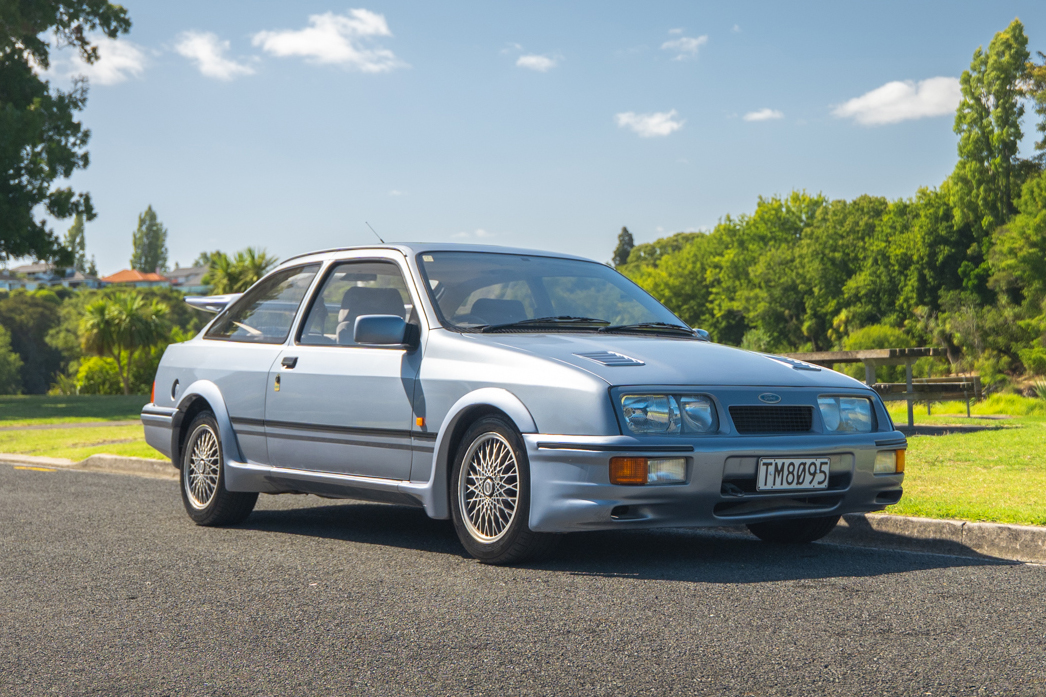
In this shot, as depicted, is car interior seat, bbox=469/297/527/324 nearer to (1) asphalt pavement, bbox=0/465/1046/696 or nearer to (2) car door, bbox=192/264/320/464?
(1) asphalt pavement, bbox=0/465/1046/696

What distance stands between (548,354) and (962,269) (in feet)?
206

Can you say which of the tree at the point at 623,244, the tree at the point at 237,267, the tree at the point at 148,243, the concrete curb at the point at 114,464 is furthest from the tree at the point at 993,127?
the tree at the point at 148,243

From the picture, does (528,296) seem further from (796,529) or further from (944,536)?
(944,536)

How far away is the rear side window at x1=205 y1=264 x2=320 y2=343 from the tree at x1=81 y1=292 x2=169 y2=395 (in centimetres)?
4981

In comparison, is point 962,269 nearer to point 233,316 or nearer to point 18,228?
point 18,228

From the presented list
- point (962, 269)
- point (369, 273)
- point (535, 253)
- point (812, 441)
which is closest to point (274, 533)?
point (369, 273)

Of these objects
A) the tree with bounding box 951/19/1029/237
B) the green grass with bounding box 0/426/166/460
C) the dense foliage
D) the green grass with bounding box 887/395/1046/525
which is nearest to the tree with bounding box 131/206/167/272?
the dense foliage

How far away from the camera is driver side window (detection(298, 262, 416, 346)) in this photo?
20.8 ft

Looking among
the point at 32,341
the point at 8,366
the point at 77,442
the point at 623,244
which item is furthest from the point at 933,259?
the point at 623,244

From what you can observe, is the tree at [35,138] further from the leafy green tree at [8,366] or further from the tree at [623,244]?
the tree at [623,244]

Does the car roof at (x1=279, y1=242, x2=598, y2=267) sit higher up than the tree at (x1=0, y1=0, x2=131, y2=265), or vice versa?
the tree at (x1=0, y1=0, x2=131, y2=265)

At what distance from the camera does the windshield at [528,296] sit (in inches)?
235

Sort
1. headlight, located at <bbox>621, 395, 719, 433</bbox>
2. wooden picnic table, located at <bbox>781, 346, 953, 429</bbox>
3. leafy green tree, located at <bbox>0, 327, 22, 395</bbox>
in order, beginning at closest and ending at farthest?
headlight, located at <bbox>621, 395, 719, 433</bbox>
wooden picnic table, located at <bbox>781, 346, 953, 429</bbox>
leafy green tree, located at <bbox>0, 327, 22, 395</bbox>

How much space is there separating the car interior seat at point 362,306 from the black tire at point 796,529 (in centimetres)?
248
